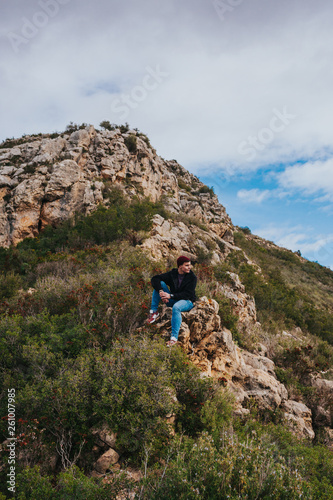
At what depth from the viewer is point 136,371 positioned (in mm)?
4215

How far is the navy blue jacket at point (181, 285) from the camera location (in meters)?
5.63

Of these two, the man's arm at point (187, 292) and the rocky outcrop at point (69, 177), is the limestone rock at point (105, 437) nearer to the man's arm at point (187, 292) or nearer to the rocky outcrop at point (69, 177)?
the man's arm at point (187, 292)

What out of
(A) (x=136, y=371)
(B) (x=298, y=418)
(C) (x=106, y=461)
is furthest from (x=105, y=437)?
(B) (x=298, y=418)

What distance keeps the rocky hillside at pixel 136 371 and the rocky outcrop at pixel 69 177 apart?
154 mm

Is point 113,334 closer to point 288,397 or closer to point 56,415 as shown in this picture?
point 56,415

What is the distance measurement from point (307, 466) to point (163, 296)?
3.53 m

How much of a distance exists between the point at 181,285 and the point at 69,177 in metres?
14.5

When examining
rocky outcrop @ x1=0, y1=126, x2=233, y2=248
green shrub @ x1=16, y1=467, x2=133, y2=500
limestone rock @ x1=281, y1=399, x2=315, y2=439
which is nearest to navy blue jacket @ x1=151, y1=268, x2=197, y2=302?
green shrub @ x1=16, y1=467, x2=133, y2=500

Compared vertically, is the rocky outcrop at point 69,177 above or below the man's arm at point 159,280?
above

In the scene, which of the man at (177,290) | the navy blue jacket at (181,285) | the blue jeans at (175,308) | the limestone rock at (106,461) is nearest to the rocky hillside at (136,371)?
the limestone rock at (106,461)

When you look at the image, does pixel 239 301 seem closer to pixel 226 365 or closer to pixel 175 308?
pixel 226 365

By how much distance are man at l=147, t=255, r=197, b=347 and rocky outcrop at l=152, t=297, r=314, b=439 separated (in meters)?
0.63

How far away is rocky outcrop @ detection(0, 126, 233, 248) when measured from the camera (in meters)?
15.3

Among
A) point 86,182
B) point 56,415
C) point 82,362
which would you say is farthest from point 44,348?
point 86,182
